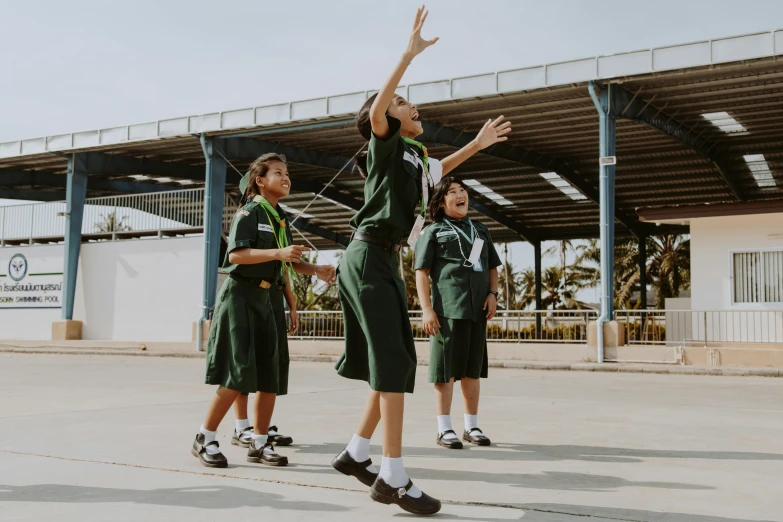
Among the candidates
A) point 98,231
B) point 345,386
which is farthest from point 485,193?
point 345,386

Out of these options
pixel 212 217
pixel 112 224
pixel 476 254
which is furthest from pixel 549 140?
pixel 476 254

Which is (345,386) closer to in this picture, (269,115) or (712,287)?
(712,287)

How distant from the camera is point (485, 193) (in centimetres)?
3238

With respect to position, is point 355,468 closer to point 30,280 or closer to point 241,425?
point 241,425

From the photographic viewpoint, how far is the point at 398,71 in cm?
324

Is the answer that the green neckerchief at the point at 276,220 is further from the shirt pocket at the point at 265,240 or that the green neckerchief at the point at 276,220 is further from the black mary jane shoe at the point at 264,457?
the black mary jane shoe at the point at 264,457

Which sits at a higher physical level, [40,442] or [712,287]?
A: [712,287]

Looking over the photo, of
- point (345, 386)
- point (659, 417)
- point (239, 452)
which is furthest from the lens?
point (345, 386)

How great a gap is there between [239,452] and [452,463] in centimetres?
130

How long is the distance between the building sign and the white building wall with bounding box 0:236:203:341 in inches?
3.1

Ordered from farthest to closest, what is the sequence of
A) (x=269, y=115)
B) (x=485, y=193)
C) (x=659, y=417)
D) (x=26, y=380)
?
(x=485, y=193)
(x=269, y=115)
(x=26, y=380)
(x=659, y=417)

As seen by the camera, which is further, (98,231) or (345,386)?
(98,231)

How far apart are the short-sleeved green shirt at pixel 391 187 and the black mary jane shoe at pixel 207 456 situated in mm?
1556

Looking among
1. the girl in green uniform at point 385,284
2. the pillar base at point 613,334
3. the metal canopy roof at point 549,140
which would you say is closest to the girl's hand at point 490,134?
the girl in green uniform at point 385,284
